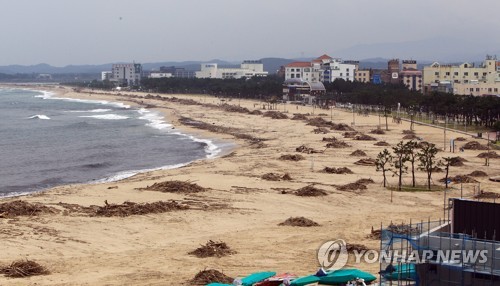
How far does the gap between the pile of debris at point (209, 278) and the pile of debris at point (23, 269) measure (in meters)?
4.90

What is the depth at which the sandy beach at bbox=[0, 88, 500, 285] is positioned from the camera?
22391 millimetres

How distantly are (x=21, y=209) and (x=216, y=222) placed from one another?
8.74m

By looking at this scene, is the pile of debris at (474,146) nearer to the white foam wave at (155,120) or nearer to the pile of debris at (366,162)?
the pile of debris at (366,162)

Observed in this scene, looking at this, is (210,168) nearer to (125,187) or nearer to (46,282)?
(125,187)

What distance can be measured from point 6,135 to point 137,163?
1349 inches

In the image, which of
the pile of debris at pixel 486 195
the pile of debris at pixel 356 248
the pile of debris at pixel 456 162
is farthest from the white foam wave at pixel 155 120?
the pile of debris at pixel 356 248

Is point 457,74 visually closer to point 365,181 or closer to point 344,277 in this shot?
point 365,181

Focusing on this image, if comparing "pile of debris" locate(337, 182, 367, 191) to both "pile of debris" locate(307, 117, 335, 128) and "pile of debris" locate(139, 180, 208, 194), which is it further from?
"pile of debris" locate(307, 117, 335, 128)

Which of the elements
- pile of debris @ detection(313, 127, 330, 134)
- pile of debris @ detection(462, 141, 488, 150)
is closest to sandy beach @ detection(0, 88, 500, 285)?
pile of debris @ detection(462, 141, 488, 150)

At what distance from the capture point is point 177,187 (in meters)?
37.0

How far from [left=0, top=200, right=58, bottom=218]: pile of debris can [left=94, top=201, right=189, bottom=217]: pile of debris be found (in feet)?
7.53

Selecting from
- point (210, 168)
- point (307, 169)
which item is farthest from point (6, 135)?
point (307, 169)

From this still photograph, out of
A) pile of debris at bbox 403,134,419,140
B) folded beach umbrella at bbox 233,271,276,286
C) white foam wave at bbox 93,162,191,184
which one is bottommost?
white foam wave at bbox 93,162,191,184

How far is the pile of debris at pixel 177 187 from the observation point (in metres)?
36.7
